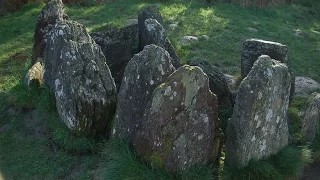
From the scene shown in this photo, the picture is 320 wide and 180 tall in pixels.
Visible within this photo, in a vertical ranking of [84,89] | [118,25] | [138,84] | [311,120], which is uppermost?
[138,84]

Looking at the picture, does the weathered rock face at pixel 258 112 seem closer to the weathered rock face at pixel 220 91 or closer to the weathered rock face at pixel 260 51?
the weathered rock face at pixel 220 91

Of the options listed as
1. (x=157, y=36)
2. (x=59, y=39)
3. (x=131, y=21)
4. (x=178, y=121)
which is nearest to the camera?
(x=178, y=121)

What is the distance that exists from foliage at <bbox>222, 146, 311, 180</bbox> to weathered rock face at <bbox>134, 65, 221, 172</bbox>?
0.57m

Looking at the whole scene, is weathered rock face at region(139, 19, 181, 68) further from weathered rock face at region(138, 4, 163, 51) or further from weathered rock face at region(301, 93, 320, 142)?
weathered rock face at region(301, 93, 320, 142)

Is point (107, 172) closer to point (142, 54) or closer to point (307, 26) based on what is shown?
point (142, 54)

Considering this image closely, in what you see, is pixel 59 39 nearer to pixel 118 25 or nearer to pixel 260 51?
pixel 260 51

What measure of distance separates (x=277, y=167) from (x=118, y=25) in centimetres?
858

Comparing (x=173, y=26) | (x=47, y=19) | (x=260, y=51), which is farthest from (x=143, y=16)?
(x=173, y=26)

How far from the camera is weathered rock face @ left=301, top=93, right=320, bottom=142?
6.69 metres

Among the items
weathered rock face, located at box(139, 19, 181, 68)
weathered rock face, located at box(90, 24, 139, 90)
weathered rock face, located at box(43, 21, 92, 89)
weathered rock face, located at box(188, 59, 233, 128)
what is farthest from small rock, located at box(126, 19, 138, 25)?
weathered rock face, located at box(188, 59, 233, 128)

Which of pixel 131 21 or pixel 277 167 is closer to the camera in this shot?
pixel 277 167

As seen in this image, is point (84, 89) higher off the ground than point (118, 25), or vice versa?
point (84, 89)

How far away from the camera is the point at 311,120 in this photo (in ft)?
22.0

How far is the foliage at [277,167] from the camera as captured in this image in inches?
220
